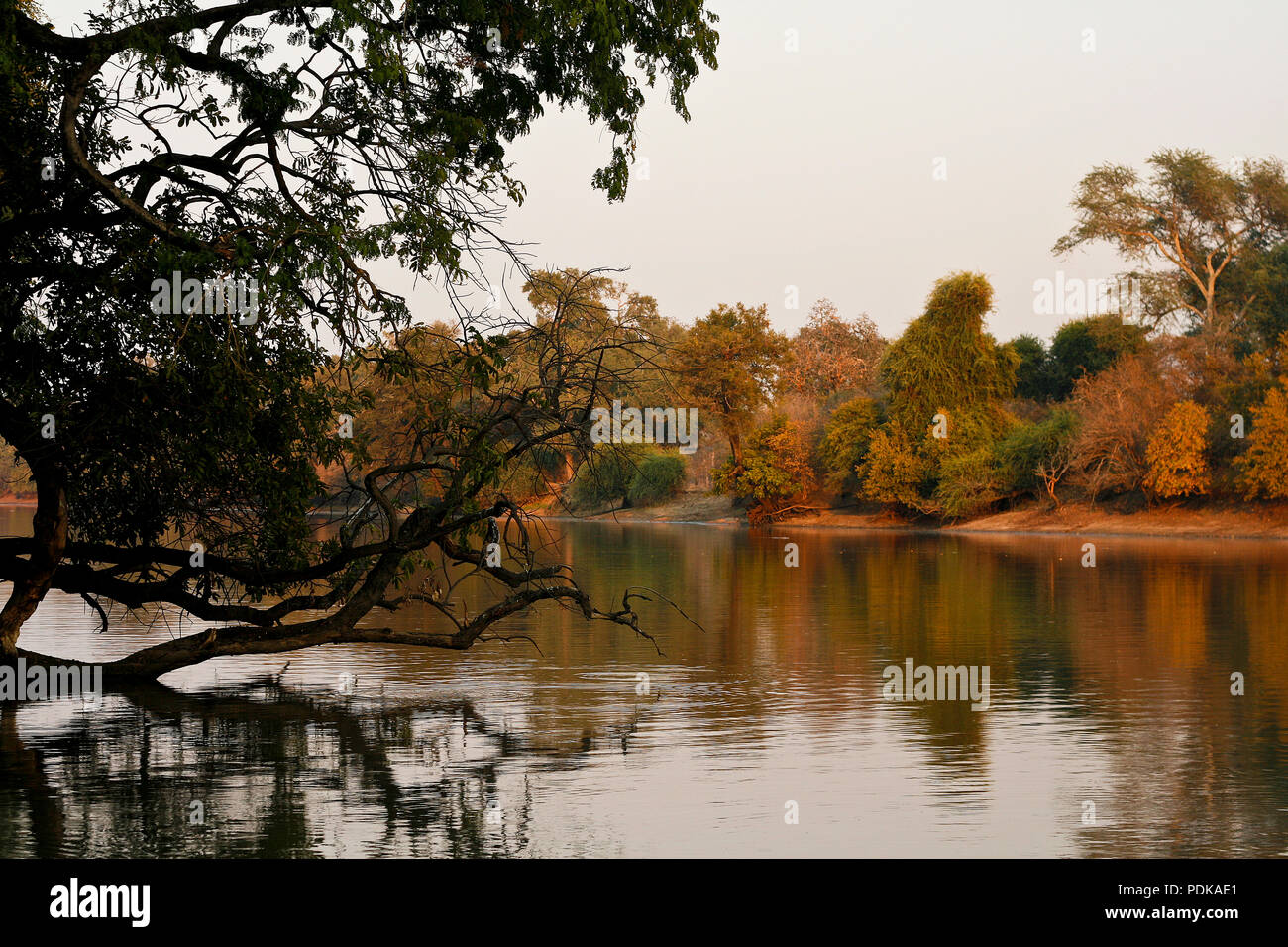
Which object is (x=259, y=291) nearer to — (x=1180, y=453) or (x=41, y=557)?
(x=41, y=557)

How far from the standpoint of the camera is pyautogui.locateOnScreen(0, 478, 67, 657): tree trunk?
13781mm

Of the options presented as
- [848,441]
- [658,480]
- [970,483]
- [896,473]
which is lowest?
[970,483]

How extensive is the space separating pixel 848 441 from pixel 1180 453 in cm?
1769

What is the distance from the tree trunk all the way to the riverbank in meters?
34.1

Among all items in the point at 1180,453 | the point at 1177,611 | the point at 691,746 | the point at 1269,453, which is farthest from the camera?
the point at 1180,453

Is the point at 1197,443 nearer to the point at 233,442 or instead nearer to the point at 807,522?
the point at 807,522

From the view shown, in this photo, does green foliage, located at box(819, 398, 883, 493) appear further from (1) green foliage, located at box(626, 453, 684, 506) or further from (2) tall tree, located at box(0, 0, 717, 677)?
(2) tall tree, located at box(0, 0, 717, 677)

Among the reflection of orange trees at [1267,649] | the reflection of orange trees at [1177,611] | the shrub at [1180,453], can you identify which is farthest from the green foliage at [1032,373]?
the reflection of orange trees at [1267,649]

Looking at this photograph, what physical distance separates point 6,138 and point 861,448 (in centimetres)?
5480

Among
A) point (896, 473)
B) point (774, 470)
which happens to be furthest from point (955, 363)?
point (774, 470)

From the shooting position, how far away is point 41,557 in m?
14.1

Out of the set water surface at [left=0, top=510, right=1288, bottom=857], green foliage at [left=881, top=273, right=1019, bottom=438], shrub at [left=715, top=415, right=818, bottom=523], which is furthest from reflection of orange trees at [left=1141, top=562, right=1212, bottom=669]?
shrub at [left=715, top=415, right=818, bottom=523]

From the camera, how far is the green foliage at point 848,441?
65875 millimetres
